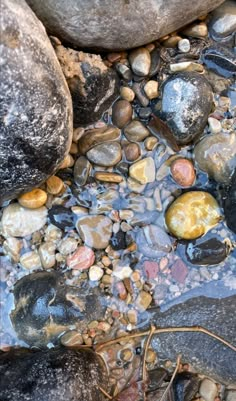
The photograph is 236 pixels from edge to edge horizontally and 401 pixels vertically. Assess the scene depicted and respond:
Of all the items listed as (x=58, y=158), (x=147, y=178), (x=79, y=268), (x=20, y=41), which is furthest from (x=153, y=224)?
(x=20, y=41)

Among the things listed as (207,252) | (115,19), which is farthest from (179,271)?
(115,19)

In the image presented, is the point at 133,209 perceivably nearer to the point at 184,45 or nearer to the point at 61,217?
the point at 61,217

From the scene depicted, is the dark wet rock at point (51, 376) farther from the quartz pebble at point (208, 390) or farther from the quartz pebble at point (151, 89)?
the quartz pebble at point (151, 89)

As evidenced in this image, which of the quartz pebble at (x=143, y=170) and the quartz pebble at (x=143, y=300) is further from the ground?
the quartz pebble at (x=143, y=170)

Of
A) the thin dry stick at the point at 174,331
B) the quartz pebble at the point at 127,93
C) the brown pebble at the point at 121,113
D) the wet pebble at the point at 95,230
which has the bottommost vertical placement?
the thin dry stick at the point at 174,331

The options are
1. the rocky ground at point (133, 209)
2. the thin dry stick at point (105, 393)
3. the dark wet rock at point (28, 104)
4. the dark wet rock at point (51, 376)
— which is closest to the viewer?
the dark wet rock at point (28, 104)

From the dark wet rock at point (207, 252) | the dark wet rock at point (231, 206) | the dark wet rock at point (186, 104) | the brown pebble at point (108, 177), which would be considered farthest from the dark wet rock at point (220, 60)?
the dark wet rock at point (207, 252)

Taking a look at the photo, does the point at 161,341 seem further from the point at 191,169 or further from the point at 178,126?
the point at 178,126
